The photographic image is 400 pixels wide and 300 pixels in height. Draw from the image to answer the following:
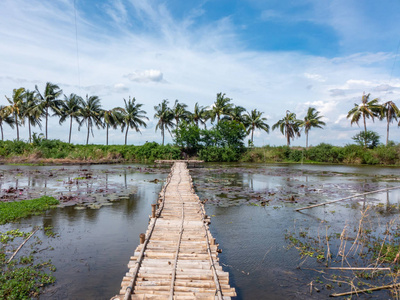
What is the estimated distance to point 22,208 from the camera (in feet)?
33.8

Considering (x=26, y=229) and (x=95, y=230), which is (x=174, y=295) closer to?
(x=95, y=230)

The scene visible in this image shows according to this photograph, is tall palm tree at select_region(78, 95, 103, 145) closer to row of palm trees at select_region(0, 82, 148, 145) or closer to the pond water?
row of palm trees at select_region(0, 82, 148, 145)

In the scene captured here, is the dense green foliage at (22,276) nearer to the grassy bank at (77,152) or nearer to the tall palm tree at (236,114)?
the grassy bank at (77,152)

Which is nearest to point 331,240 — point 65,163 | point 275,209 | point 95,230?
point 275,209

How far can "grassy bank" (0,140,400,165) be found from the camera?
3384 centimetres

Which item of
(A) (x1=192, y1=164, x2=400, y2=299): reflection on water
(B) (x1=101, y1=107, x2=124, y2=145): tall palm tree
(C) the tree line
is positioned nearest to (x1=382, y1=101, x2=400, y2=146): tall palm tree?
(C) the tree line

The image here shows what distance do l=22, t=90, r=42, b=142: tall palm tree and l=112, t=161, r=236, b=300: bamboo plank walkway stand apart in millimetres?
34523

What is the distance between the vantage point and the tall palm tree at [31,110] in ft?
118

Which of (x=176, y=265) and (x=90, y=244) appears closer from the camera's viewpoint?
(x=176, y=265)

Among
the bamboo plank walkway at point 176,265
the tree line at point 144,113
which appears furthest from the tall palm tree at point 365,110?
the bamboo plank walkway at point 176,265

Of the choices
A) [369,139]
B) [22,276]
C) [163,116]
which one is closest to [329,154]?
[369,139]

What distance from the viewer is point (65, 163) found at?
3192cm

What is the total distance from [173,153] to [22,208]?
2873 centimetres

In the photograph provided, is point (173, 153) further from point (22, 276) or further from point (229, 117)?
point (22, 276)
